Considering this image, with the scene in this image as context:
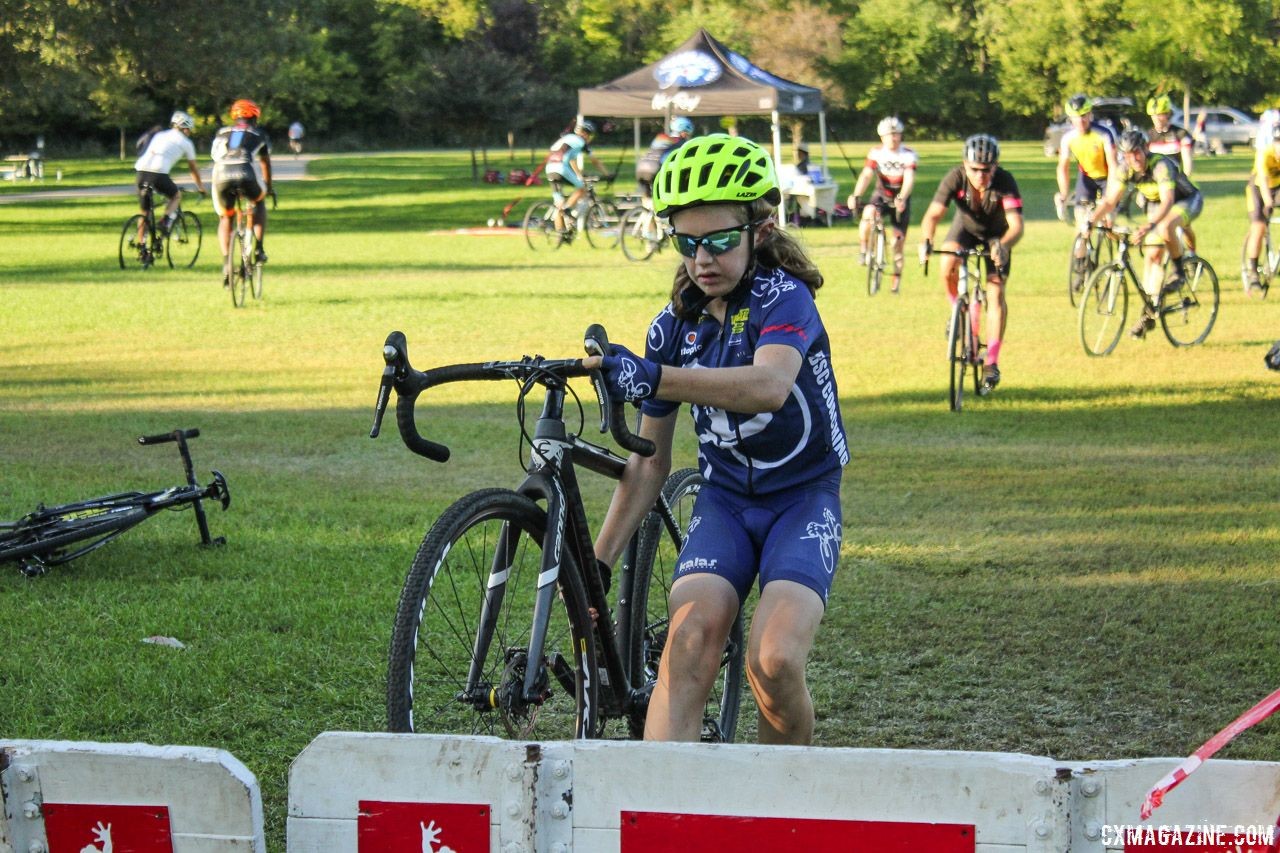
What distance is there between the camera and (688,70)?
32.7 meters

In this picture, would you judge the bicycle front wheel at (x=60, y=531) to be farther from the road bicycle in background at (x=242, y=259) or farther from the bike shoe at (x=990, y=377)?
the road bicycle in background at (x=242, y=259)

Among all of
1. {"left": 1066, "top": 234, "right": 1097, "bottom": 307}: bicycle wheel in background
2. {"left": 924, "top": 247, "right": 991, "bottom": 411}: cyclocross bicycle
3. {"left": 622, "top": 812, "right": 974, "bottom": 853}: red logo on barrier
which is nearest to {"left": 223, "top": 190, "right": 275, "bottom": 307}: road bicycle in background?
{"left": 924, "top": 247, "right": 991, "bottom": 411}: cyclocross bicycle

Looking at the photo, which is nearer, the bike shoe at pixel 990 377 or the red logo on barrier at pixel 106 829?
the red logo on barrier at pixel 106 829

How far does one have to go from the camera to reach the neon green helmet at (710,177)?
4.19 metres

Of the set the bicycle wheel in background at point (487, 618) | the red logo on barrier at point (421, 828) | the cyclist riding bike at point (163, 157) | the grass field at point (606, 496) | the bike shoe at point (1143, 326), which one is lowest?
the grass field at point (606, 496)

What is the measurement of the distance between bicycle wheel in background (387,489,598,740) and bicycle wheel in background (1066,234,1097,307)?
1494 cm

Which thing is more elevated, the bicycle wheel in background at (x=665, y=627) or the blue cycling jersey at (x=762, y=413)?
the blue cycling jersey at (x=762, y=413)

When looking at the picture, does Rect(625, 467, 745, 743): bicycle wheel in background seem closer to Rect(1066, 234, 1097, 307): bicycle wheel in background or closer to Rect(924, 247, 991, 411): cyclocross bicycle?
Rect(924, 247, 991, 411): cyclocross bicycle

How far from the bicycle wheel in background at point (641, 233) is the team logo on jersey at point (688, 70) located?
618cm

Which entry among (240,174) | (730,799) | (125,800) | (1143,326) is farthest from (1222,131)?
(125,800)

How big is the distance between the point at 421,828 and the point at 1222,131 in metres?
73.3

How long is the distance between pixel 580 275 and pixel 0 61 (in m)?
19.6

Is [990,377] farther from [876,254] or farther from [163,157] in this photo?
[163,157]

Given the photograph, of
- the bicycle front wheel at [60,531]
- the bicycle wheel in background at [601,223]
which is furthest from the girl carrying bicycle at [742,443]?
the bicycle wheel in background at [601,223]
